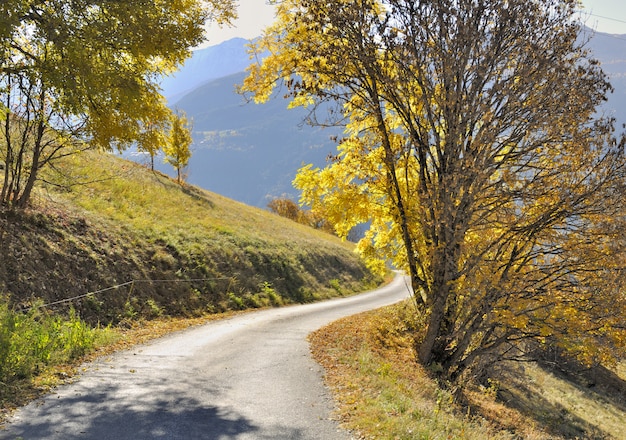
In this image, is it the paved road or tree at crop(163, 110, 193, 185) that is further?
tree at crop(163, 110, 193, 185)

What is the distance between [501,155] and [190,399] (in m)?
8.68

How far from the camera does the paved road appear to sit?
590 centimetres

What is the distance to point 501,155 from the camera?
11.1m

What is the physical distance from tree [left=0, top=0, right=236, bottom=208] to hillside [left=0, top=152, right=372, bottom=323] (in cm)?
196

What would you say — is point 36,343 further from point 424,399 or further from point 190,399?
point 424,399

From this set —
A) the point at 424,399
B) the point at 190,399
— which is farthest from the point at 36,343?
the point at 424,399

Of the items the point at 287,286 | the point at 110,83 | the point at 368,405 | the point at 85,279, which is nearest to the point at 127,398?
the point at 368,405

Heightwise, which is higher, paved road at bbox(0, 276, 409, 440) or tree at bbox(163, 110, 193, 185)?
tree at bbox(163, 110, 193, 185)

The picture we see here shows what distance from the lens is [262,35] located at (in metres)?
13.0

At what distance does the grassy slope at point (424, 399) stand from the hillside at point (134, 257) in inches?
231

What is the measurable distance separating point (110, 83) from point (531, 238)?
983 cm

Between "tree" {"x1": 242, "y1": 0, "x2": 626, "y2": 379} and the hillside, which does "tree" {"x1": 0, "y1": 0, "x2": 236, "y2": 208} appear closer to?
the hillside

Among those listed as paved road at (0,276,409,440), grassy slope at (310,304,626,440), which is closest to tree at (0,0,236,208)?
paved road at (0,276,409,440)

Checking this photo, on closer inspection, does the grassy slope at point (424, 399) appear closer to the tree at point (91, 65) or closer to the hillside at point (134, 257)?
the hillside at point (134, 257)
